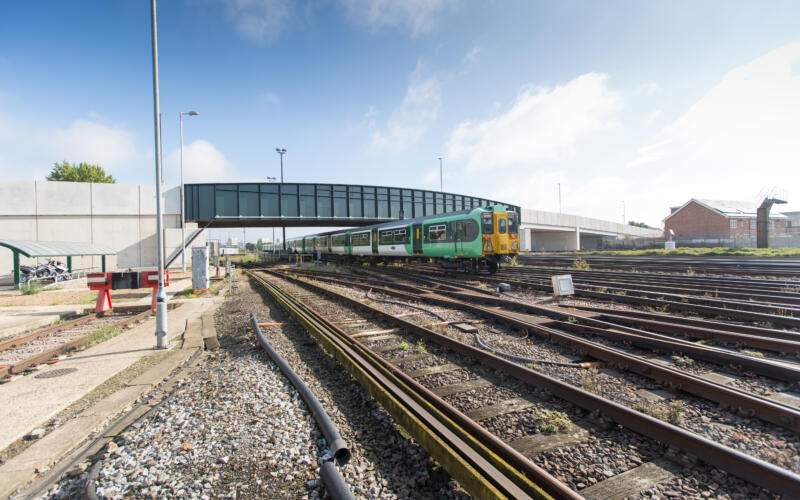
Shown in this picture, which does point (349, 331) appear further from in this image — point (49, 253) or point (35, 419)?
point (49, 253)

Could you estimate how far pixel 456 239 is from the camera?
16.8 metres

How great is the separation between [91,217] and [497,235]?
3025cm

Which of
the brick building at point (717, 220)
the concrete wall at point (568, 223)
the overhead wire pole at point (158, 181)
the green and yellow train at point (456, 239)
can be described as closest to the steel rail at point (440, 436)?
→ the overhead wire pole at point (158, 181)

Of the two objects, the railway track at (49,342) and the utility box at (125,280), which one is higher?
the utility box at (125,280)

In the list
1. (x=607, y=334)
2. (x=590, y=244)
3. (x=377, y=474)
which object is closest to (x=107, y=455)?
(x=377, y=474)

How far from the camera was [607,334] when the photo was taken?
5.87 metres

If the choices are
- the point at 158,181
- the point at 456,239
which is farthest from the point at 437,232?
the point at 158,181

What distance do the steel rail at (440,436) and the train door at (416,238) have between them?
Result: 14913 millimetres

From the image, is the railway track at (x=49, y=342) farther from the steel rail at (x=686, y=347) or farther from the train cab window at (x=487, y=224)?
the train cab window at (x=487, y=224)

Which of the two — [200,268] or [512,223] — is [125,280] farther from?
[512,223]

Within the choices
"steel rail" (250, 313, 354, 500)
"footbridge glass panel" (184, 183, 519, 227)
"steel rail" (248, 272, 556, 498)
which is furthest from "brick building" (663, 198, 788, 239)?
"steel rail" (250, 313, 354, 500)

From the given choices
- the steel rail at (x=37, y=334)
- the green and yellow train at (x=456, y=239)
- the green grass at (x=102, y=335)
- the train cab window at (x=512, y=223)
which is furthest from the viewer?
the train cab window at (x=512, y=223)

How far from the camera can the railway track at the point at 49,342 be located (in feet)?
19.6

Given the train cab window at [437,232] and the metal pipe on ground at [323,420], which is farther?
the train cab window at [437,232]
